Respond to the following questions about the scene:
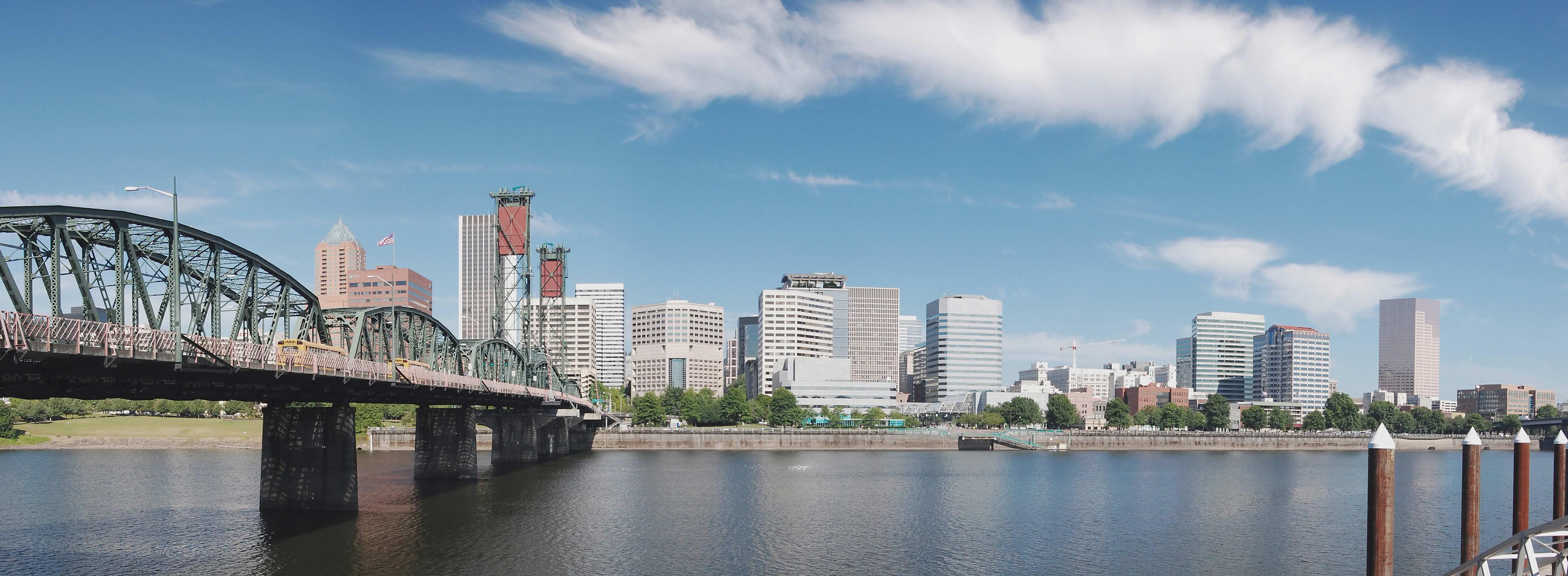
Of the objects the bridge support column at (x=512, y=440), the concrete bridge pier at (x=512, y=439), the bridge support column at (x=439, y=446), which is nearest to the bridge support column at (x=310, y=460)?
the bridge support column at (x=439, y=446)

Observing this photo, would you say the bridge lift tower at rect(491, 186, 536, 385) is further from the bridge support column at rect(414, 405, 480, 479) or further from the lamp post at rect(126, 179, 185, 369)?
the lamp post at rect(126, 179, 185, 369)

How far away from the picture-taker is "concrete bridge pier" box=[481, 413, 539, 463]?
476 ft

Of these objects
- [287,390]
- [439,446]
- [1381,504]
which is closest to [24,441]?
[439,446]

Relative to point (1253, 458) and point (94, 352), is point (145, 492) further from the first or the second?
point (1253, 458)

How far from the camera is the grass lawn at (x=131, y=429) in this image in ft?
611

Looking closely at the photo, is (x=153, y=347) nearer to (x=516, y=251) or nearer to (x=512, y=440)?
(x=512, y=440)

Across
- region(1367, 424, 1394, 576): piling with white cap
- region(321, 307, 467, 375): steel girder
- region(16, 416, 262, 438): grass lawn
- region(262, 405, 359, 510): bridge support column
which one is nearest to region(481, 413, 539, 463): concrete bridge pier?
region(321, 307, 467, 375): steel girder

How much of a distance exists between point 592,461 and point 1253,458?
116671 millimetres

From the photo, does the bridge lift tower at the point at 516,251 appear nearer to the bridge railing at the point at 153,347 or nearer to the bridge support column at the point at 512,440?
the bridge support column at the point at 512,440

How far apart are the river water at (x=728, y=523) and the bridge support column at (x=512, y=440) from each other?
29.6 ft

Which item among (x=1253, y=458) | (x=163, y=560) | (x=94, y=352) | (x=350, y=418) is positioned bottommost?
(x=1253, y=458)

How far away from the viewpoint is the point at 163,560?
59375mm

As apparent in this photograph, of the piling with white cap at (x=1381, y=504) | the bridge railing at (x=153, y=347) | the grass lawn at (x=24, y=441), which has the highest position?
the bridge railing at (x=153, y=347)

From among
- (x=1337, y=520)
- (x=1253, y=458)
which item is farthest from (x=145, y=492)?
(x=1253, y=458)
